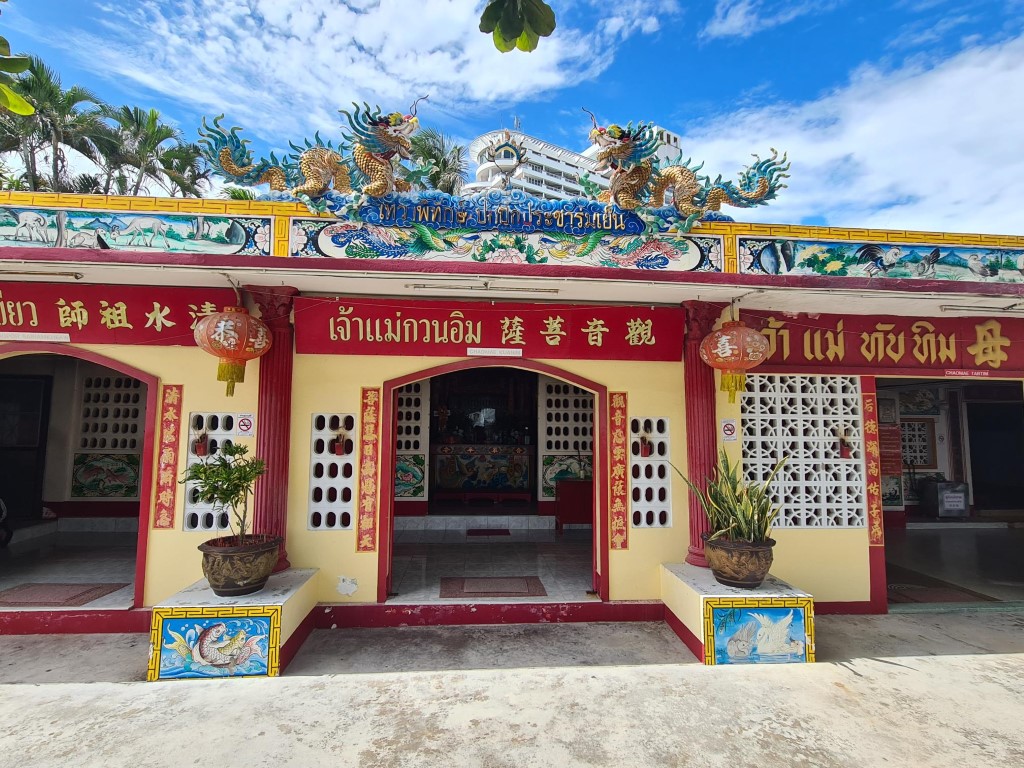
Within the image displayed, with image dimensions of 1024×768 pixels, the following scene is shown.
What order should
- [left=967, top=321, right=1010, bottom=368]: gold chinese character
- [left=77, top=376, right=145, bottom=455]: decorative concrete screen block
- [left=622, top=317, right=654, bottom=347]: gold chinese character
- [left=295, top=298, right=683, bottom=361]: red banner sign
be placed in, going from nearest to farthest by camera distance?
[left=295, top=298, right=683, bottom=361]: red banner sign
[left=622, top=317, right=654, bottom=347]: gold chinese character
[left=967, top=321, right=1010, bottom=368]: gold chinese character
[left=77, top=376, right=145, bottom=455]: decorative concrete screen block

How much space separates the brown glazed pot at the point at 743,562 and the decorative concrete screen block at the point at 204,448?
4.31 meters

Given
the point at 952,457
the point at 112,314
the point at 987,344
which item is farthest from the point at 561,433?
the point at 952,457

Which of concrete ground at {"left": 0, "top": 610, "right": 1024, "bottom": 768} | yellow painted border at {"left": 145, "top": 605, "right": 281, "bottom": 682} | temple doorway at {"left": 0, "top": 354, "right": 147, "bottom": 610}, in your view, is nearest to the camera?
concrete ground at {"left": 0, "top": 610, "right": 1024, "bottom": 768}

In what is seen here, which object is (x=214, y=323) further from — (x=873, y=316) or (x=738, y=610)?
(x=873, y=316)

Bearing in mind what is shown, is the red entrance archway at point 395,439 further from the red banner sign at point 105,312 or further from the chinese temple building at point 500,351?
the red banner sign at point 105,312

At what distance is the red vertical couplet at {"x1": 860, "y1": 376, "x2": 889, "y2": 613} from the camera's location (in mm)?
5234

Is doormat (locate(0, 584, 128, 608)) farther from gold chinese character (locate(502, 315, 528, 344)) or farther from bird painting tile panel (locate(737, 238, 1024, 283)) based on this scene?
bird painting tile panel (locate(737, 238, 1024, 283))

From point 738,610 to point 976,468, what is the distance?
9.13m

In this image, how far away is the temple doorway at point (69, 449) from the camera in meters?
7.98

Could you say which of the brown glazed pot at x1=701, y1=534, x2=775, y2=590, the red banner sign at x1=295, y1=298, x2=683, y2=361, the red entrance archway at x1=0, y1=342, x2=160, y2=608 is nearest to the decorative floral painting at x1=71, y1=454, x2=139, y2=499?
the red entrance archway at x1=0, y1=342, x2=160, y2=608

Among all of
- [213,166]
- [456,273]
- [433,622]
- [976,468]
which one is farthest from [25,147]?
[976,468]

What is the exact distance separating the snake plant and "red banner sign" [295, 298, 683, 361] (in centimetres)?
133

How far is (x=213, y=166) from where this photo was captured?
4895 mm

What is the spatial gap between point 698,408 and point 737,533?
49.9 inches
